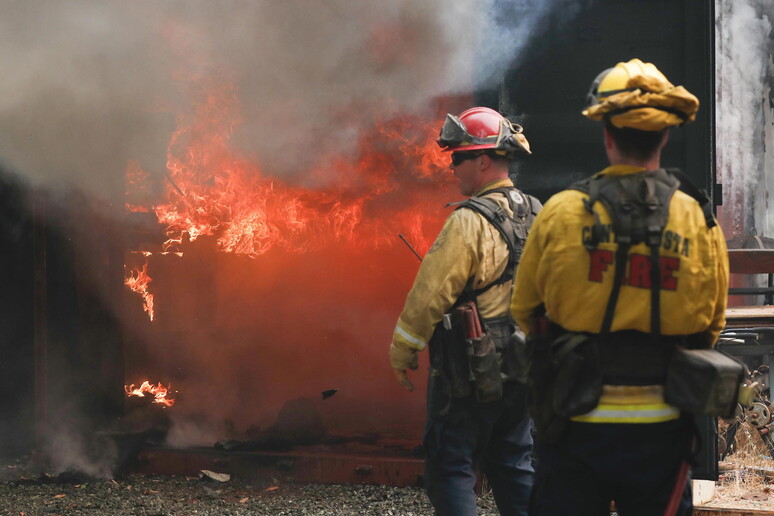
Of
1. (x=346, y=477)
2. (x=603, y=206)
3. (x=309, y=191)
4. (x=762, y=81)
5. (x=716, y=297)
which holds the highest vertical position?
(x=762, y=81)

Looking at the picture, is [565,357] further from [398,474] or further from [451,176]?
[451,176]

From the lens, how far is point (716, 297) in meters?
2.44

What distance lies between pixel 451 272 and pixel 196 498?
2931mm

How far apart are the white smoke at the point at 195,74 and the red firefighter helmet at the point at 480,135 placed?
86.7 inches

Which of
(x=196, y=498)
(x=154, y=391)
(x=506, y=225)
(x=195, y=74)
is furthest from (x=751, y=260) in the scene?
(x=154, y=391)

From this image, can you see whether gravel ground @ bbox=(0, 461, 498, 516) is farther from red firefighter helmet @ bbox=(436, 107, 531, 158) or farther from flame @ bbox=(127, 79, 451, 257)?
red firefighter helmet @ bbox=(436, 107, 531, 158)

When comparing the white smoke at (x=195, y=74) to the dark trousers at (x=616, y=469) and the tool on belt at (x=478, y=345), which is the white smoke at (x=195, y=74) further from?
the dark trousers at (x=616, y=469)

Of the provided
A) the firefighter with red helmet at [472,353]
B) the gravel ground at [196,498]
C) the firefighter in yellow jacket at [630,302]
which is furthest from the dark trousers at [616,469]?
the gravel ground at [196,498]

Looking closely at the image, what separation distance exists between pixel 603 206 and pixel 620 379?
0.51 metres

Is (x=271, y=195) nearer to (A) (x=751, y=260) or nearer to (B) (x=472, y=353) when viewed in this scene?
(B) (x=472, y=353)

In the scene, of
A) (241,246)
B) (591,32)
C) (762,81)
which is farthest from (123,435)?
(762,81)

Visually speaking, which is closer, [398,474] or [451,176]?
[398,474]

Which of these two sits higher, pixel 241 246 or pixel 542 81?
pixel 542 81

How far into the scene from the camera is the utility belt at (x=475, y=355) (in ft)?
11.3
